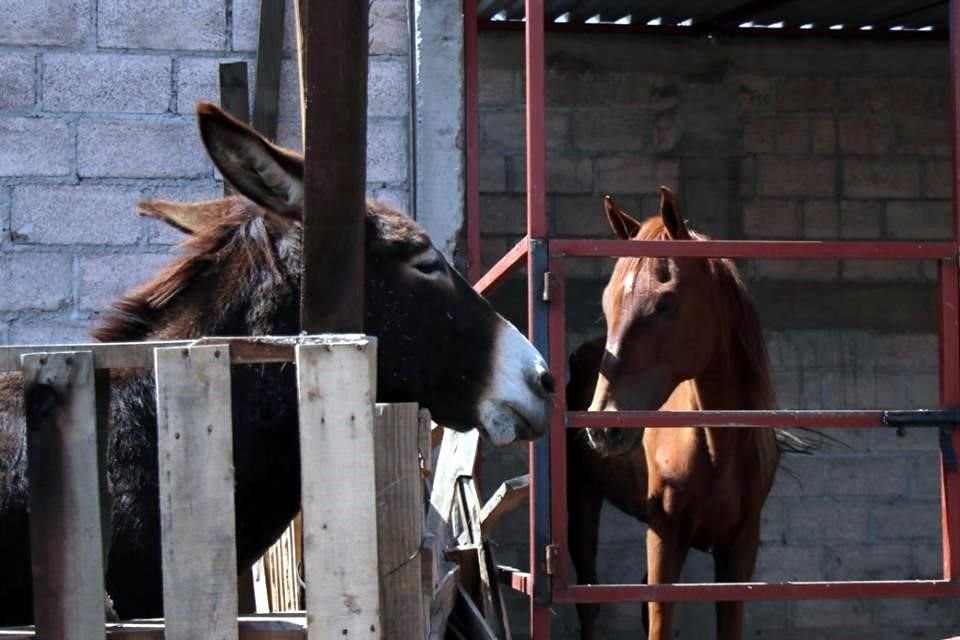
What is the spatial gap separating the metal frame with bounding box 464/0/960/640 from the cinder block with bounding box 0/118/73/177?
2053 millimetres

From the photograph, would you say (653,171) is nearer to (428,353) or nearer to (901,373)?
(901,373)

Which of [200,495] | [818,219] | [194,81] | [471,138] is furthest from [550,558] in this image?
[818,219]

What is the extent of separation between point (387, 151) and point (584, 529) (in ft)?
7.74

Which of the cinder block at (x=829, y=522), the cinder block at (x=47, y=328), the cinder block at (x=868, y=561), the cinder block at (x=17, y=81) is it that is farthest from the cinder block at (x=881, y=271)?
the cinder block at (x=17, y=81)

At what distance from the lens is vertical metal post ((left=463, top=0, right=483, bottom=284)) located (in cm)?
526

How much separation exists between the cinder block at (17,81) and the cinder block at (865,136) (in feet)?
13.8

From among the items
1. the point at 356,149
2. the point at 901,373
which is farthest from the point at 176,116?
the point at 901,373

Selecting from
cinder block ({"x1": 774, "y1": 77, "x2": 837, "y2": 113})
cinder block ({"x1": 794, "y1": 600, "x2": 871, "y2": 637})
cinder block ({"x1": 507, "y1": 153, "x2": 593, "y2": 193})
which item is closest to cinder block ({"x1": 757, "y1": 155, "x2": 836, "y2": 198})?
cinder block ({"x1": 774, "y1": 77, "x2": 837, "y2": 113})

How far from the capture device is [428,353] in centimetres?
293

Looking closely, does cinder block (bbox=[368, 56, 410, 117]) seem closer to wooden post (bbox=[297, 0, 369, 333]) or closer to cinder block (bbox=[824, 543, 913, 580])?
wooden post (bbox=[297, 0, 369, 333])

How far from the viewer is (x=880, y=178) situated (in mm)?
7215

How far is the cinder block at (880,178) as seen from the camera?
7184 millimetres

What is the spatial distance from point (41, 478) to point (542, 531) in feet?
7.32

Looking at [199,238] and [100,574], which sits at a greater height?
[199,238]
